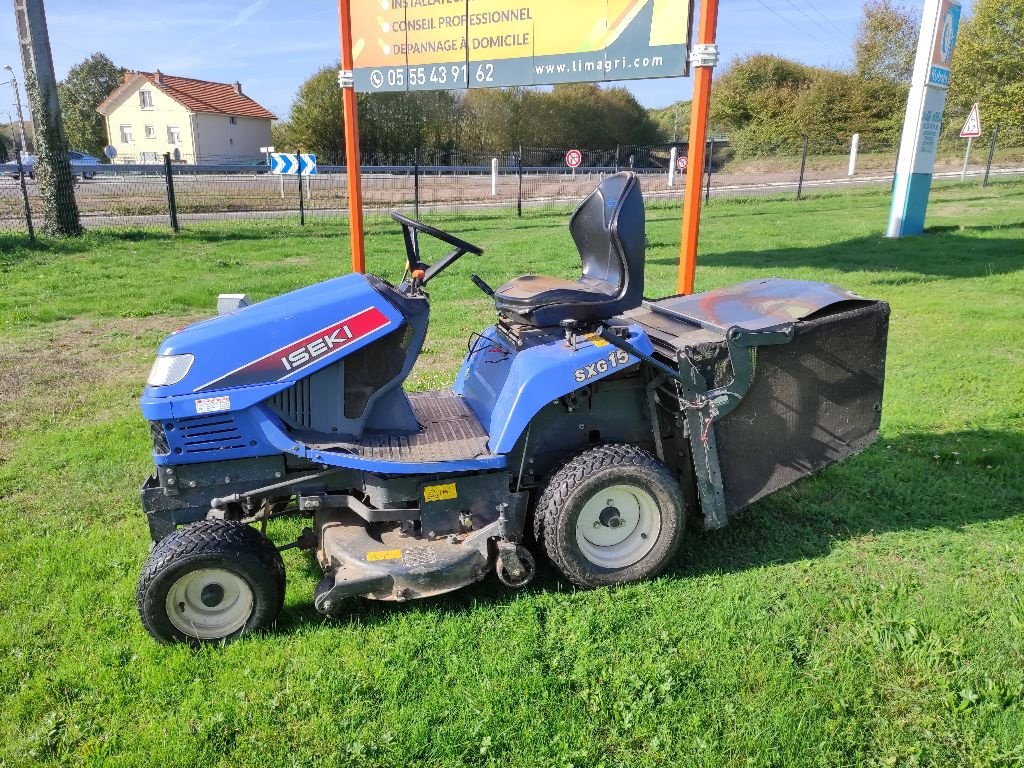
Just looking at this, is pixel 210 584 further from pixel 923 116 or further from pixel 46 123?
pixel 923 116

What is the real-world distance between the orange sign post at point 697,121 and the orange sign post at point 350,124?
3200 mm

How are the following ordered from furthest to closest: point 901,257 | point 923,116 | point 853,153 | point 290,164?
point 853,153 → point 290,164 → point 923,116 → point 901,257

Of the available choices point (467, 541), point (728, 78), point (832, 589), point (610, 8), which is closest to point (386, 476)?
point (467, 541)

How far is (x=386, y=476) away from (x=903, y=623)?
2123mm

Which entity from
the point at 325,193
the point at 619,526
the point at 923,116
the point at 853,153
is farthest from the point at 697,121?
the point at 853,153

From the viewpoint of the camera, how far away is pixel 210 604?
2.99 metres

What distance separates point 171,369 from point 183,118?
50718 mm

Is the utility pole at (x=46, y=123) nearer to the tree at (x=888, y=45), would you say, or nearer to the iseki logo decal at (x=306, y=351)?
the iseki logo decal at (x=306, y=351)

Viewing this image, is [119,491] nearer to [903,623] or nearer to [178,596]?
[178,596]

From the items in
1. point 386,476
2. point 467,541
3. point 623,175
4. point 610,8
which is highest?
point 610,8

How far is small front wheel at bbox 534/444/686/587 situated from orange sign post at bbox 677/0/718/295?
10.2 ft

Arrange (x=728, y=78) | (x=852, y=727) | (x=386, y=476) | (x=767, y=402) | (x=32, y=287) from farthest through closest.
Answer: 1. (x=728, y=78)
2. (x=32, y=287)
3. (x=767, y=402)
4. (x=386, y=476)
5. (x=852, y=727)

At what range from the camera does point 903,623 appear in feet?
9.93

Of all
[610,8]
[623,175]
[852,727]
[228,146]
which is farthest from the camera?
[228,146]
